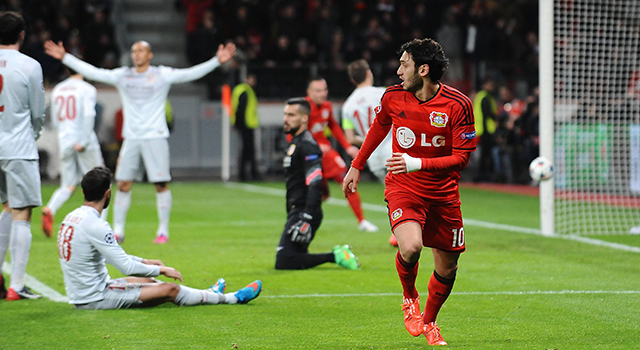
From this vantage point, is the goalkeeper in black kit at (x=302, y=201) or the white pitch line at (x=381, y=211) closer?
the white pitch line at (x=381, y=211)

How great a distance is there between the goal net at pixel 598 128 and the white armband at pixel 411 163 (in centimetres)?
710

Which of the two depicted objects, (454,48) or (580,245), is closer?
(580,245)

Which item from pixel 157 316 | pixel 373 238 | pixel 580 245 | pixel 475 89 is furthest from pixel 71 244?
pixel 475 89

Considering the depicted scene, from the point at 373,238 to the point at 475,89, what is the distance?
12764 millimetres

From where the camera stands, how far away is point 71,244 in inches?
241

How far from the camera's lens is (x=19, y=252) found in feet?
22.5

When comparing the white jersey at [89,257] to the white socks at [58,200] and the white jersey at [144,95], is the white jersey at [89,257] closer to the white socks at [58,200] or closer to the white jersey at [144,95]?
the white jersey at [144,95]

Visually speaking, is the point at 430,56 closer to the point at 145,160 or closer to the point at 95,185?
the point at 95,185

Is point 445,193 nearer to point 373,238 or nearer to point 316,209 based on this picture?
point 316,209

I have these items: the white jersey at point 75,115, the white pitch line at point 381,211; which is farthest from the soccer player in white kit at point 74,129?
the white pitch line at point 381,211

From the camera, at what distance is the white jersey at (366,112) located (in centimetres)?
1007

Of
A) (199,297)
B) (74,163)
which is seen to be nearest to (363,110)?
(74,163)

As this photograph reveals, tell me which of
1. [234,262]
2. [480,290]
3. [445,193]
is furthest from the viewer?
[234,262]

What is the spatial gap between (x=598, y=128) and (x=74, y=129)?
8.86 meters
